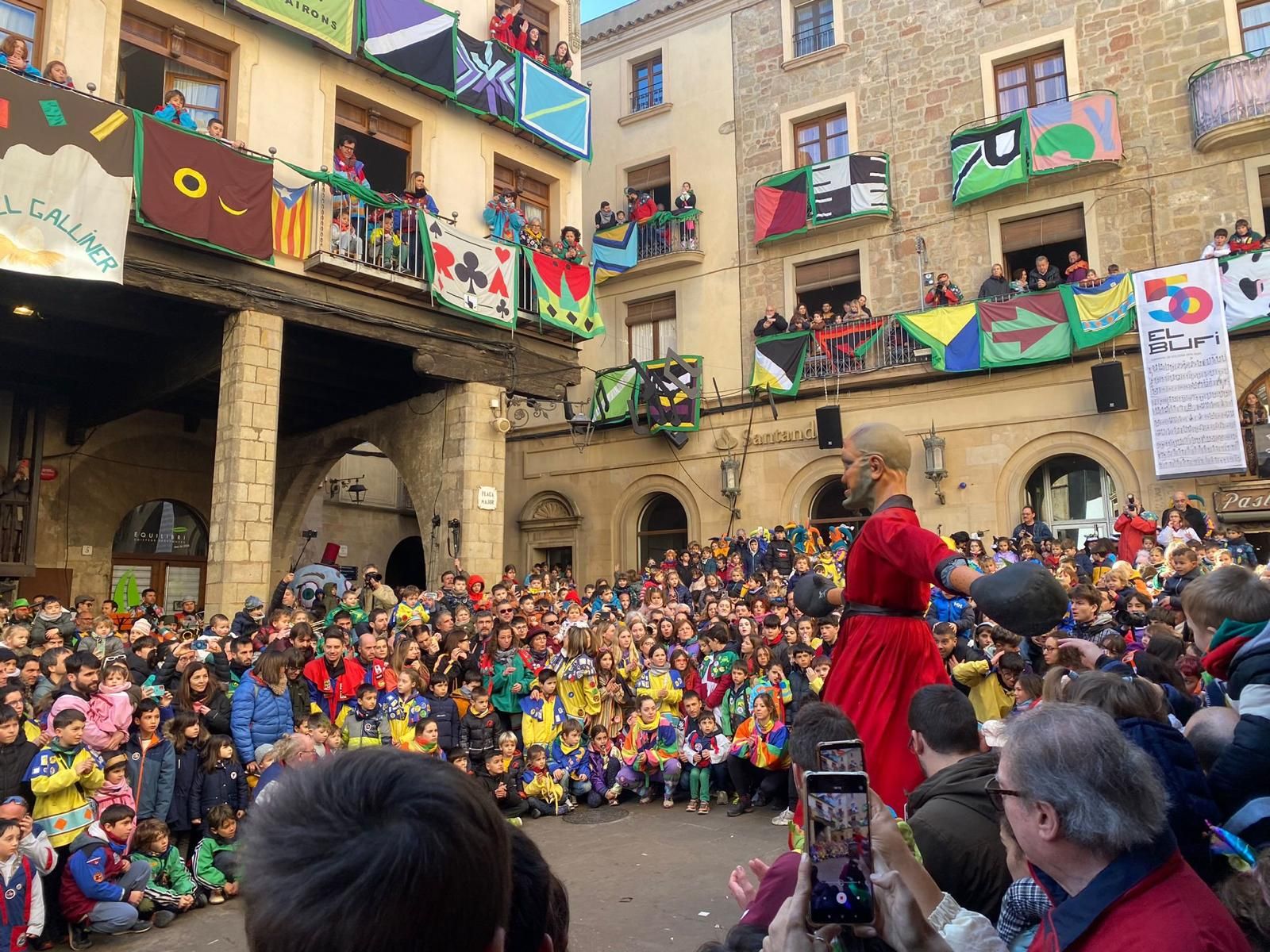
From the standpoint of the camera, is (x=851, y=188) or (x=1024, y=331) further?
(x=851, y=188)

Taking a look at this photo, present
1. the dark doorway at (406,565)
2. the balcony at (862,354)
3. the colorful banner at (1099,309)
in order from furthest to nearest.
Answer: the dark doorway at (406,565), the balcony at (862,354), the colorful banner at (1099,309)

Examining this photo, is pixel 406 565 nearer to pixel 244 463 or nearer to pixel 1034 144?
pixel 244 463

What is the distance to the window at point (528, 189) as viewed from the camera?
51.7ft

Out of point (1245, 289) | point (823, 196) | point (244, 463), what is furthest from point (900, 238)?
point (244, 463)

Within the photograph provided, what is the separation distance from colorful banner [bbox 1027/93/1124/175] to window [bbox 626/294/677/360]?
7.79m

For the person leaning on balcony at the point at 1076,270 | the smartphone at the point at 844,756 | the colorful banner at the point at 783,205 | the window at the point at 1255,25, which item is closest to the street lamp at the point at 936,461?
the person leaning on balcony at the point at 1076,270

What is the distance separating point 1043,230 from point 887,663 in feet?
50.1

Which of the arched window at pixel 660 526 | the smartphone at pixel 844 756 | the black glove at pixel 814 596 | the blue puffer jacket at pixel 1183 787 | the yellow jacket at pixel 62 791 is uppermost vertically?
the arched window at pixel 660 526

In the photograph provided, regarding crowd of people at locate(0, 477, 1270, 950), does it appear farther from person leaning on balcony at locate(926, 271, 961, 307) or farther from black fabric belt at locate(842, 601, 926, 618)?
person leaning on balcony at locate(926, 271, 961, 307)

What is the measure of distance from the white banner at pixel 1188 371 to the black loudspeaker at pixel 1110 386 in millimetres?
388

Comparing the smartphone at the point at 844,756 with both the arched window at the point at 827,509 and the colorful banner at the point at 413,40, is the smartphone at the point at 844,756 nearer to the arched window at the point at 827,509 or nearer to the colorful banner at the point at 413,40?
the colorful banner at the point at 413,40

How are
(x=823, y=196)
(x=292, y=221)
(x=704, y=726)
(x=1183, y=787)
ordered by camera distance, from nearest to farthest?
(x=1183, y=787) → (x=704, y=726) → (x=292, y=221) → (x=823, y=196)

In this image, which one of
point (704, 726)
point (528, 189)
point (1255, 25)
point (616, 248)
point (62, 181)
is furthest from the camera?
point (616, 248)

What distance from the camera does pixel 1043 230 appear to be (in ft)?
53.7
